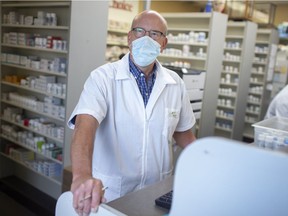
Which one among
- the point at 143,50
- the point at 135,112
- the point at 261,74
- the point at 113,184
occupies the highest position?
the point at 143,50

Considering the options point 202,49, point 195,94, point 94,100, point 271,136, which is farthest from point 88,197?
point 202,49

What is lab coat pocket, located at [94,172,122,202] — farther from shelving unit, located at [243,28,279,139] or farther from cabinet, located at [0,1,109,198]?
shelving unit, located at [243,28,279,139]

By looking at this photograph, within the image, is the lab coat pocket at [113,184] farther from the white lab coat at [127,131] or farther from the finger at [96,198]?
the finger at [96,198]

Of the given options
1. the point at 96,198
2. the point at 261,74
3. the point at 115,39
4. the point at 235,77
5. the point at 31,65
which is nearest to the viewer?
the point at 96,198

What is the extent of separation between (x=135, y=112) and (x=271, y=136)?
0.84m

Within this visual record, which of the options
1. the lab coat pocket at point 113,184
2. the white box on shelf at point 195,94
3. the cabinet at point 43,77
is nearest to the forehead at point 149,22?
the lab coat pocket at point 113,184

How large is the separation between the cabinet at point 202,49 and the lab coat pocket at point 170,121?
2675mm

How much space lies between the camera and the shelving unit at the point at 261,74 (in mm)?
6723

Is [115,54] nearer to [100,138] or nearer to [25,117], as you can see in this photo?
[25,117]

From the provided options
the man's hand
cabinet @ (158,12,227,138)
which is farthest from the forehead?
cabinet @ (158,12,227,138)

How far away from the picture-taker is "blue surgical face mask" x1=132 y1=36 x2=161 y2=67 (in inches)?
67.6

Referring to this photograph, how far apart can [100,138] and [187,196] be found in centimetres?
102

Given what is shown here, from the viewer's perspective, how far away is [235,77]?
21.0ft

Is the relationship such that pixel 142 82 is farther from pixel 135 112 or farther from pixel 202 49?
pixel 202 49
